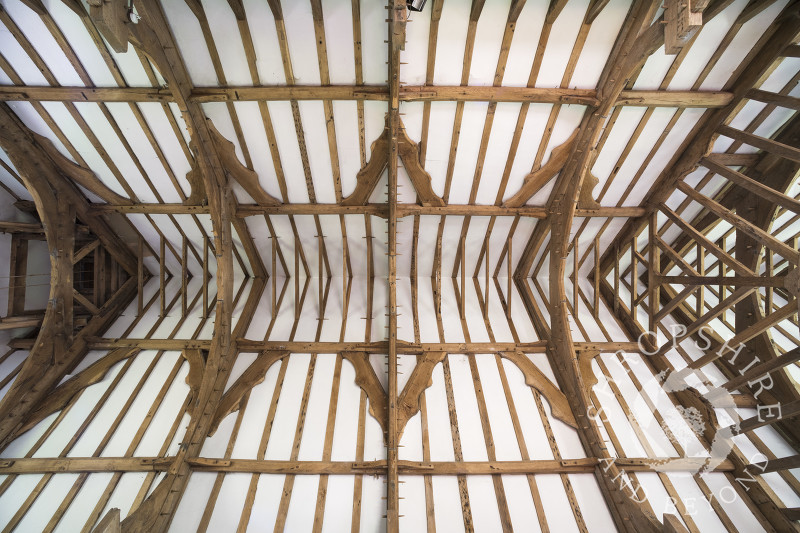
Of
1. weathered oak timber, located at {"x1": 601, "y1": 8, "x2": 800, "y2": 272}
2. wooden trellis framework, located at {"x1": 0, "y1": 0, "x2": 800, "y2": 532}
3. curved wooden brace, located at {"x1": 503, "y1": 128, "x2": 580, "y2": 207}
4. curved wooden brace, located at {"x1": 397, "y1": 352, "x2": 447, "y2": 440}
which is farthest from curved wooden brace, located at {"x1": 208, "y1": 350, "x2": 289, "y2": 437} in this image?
weathered oak timber, located at {"x1": 601, "y1": 8, "x2": 800, "y2": 272}

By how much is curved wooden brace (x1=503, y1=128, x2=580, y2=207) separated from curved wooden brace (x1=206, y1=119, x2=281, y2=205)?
3.92 meters

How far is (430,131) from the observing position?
575 cm

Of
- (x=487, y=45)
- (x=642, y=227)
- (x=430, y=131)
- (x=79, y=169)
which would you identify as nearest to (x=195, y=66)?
(x=79, y=169)

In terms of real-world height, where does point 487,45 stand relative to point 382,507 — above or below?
above

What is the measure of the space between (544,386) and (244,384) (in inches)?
181

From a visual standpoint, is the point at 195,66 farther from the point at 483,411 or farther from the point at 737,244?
the point at 737,244

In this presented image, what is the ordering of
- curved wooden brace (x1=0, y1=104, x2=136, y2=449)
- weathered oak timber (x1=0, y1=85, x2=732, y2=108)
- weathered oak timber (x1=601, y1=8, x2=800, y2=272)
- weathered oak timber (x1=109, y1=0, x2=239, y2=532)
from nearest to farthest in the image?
weathered oak timber (x1=109, y1=0, x2=239, y2=532) < weathered oak timber (x1=601, y1=8, x2=800, y2=272) < weathered oak timber (x1=0, y1=85, x2=732, y2=108) < curved wooden brace (x1=0, y1=104, x2=136, y2=449)

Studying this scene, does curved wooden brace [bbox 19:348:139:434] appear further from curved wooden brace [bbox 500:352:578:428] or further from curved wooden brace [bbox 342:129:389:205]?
curved wooden brace [bbox 500:352:578:428]

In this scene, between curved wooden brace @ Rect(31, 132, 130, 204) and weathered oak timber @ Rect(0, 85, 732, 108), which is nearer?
weathered oak timber @ Rect(0, 85, 732, 108)

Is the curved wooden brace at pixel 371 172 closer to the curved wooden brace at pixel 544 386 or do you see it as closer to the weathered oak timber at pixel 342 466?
the curved wooden brace at pixel 544 386

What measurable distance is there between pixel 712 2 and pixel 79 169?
29.2 feet

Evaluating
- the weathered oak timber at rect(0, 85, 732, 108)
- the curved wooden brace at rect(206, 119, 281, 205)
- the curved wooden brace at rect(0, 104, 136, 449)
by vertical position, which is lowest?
the curved wooden brace at rect(0, 104, 136, 449)

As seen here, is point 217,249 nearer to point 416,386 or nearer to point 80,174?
point 80,174

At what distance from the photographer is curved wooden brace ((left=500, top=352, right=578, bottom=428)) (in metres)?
5.71
